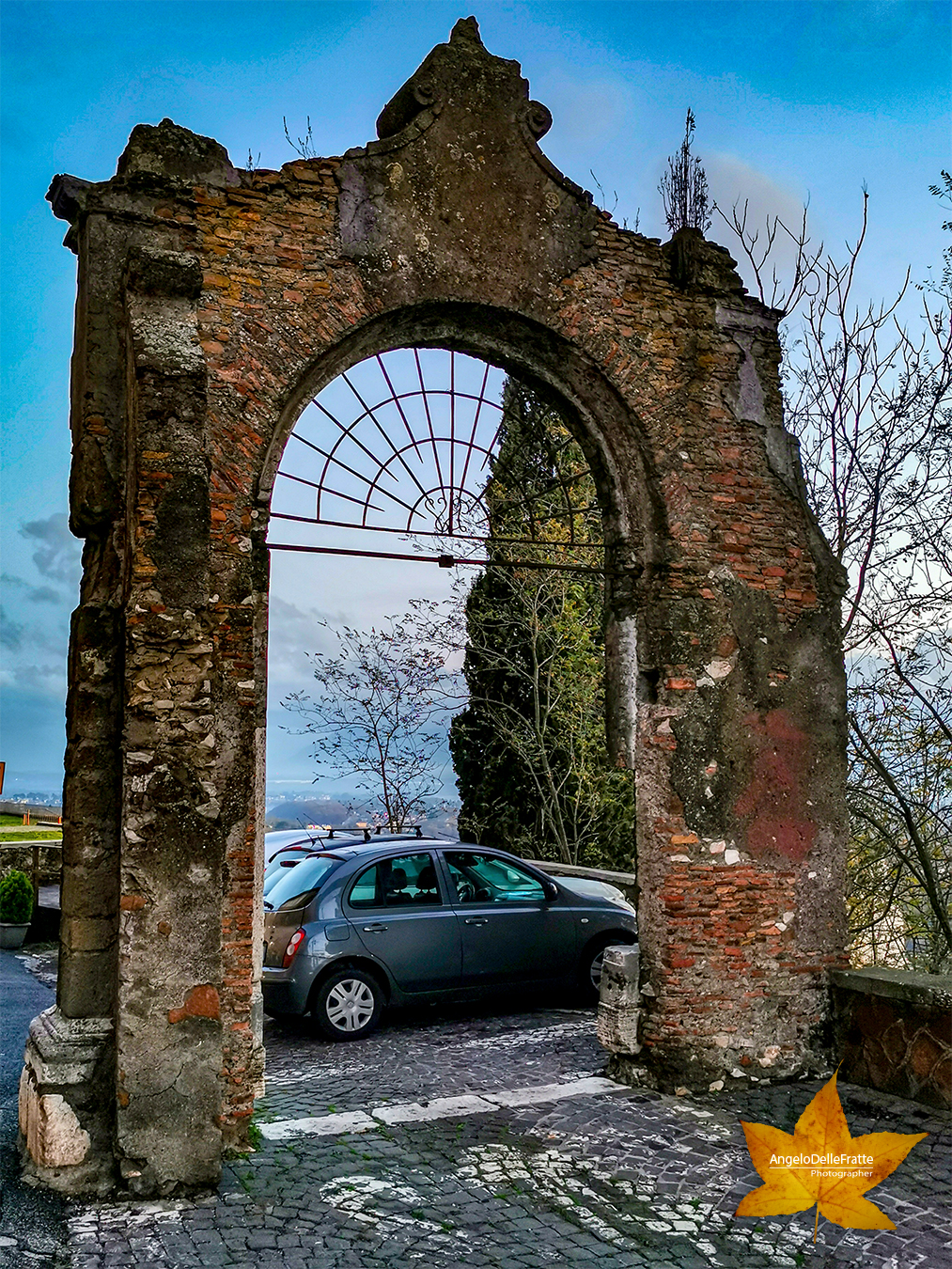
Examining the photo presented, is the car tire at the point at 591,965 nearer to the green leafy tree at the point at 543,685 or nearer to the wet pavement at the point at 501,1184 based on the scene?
the wet pavement at the point at 501,1184

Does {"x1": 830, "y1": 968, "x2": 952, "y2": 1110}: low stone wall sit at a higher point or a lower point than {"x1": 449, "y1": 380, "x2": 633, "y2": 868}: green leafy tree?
lower

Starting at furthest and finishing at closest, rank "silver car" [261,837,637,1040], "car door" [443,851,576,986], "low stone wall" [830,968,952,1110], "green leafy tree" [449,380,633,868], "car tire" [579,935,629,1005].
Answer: "green leafy tree" [449,380,633,868]
"car tire" [579,935,629,1005]
"car door" [443,851,576,986]
"silver car" [261,837,637,1040]
"low stone wall" [830,968,952,1110]

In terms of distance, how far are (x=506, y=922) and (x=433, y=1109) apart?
267 centimetres

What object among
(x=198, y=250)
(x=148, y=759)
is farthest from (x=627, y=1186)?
(x=198, y=250)

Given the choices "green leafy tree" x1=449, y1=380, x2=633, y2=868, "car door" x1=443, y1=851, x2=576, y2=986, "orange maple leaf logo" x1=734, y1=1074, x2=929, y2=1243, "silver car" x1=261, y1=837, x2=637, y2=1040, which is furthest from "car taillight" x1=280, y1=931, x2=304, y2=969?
"green leafy tree" x1=449, y1=380, x2=633, y2=868

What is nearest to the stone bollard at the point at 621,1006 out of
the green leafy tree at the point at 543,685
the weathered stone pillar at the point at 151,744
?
the weathered stone pillar at the point at 151,744

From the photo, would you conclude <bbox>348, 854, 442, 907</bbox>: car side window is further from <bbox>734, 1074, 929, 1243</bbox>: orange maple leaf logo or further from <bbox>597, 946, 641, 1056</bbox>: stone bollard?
<bbox>734, 1074, 929, 1243</bbox>: orange maple leaf logo

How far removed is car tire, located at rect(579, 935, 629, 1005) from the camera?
30.3 feet

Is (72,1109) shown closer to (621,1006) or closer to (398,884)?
(621,1006)

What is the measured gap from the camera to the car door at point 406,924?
8.27 m

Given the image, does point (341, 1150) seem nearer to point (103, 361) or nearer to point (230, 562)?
point (230, 562)

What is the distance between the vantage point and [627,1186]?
5172 mm

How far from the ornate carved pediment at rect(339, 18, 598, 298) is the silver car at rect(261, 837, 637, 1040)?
473 centimetres

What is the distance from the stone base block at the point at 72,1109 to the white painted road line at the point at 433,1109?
1.15 meters
